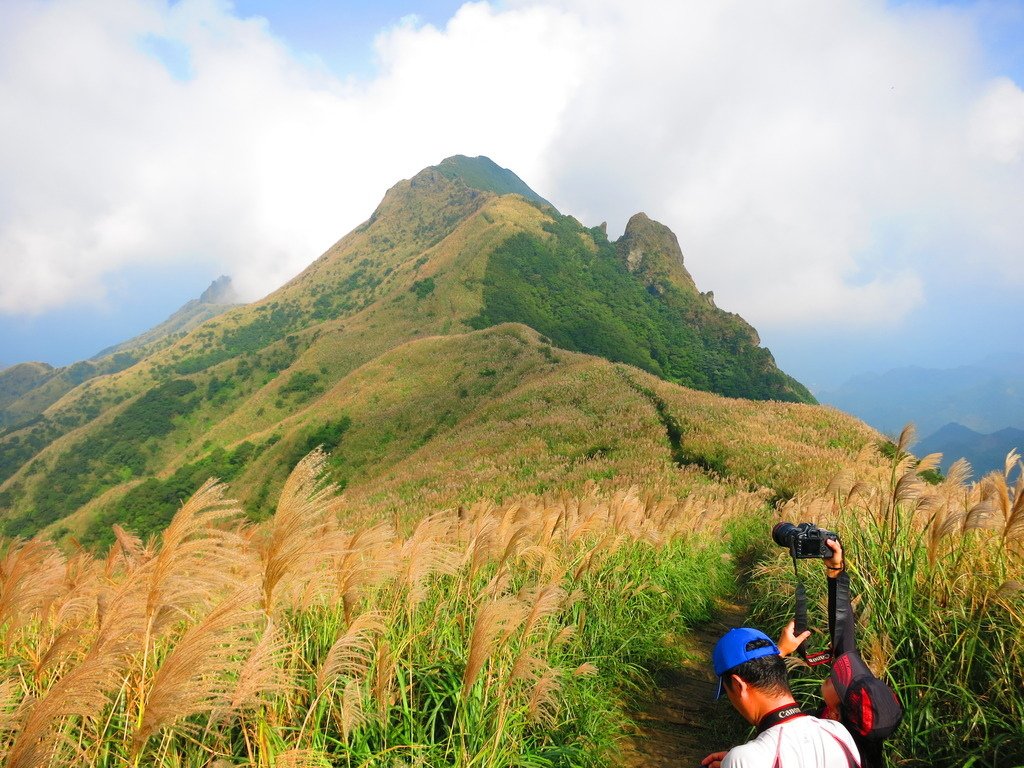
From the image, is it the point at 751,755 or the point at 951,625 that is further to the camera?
the point at 951,625

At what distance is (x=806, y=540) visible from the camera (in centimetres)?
260

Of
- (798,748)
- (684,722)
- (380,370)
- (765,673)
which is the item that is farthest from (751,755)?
(380,370)

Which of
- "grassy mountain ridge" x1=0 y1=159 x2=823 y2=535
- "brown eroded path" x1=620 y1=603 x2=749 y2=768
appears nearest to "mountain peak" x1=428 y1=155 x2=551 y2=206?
"grassy mountain ridge" x1=0 y1=159 x2=823 y2=535

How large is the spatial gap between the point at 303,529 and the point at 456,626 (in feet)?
5.54

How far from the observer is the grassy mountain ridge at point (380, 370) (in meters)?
28.9

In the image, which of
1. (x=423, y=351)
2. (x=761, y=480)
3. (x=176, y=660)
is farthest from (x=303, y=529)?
(x=423, y=351)

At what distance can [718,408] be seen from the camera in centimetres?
1666

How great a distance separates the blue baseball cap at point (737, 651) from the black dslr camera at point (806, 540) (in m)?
0.53

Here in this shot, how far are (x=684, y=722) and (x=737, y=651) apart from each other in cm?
242

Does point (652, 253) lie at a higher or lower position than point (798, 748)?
higher

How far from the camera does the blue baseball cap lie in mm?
2148

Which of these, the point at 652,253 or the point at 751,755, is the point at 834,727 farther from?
the point at 652,253

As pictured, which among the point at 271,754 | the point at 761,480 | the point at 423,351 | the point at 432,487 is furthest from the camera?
the point at 423,351

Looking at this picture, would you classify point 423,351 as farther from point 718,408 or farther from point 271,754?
point 271,754
